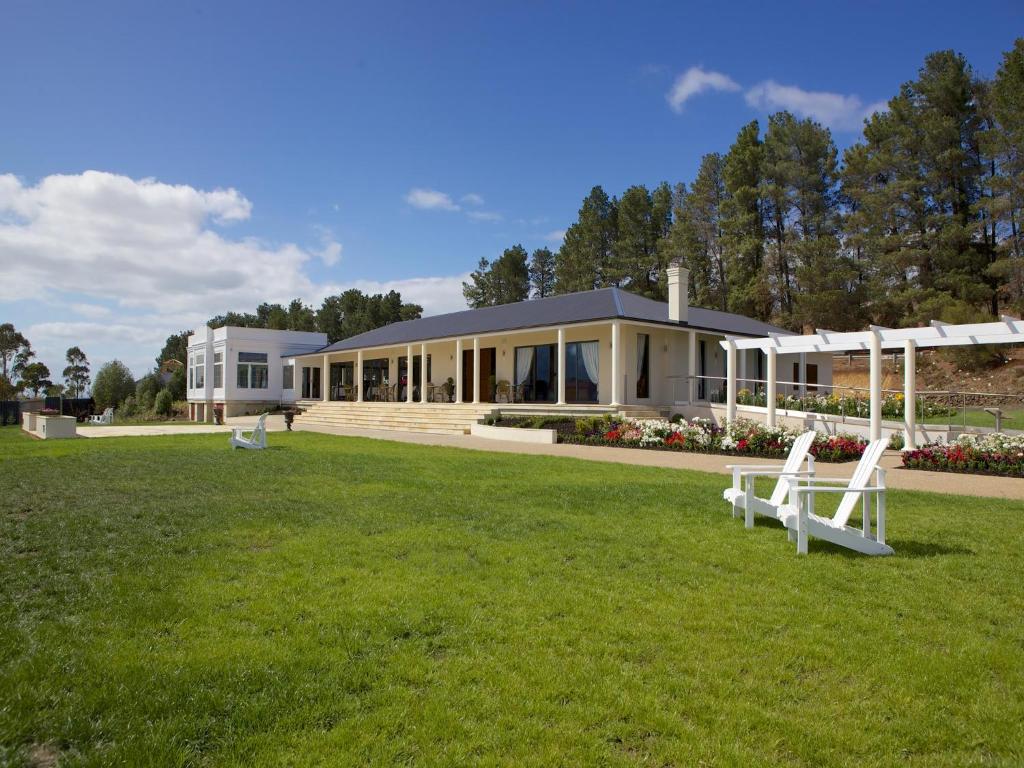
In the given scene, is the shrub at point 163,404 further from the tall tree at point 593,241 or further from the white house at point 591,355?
the tall tree at point 593,241

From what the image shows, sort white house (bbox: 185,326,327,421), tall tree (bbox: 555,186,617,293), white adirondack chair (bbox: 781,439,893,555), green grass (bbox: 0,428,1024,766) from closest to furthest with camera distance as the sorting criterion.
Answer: green grass (bbox: 0,428,1024,766), white adirondack chair (bbox: 781,439,893,555), white house (bbox: 185,326,327,421), tall tree (bbox: 555,186,617,293)

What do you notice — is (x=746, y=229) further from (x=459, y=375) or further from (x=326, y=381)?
(x=326, y=381)

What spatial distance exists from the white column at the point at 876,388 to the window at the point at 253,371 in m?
29.9

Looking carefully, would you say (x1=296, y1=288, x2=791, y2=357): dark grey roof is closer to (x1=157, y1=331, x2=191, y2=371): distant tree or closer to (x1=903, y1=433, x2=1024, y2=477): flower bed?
(x1=903, y1=433, x2=1024, y2=477): flower bed

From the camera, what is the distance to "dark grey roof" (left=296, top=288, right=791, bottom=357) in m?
20.6

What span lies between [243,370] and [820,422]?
28.5m

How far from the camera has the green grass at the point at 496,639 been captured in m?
2.64

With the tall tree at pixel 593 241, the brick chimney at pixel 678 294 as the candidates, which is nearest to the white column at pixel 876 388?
the brick chimney at pixel 678 294

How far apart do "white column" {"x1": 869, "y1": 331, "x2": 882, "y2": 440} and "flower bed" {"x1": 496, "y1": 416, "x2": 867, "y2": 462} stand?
0.49 meters

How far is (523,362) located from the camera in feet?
78.5

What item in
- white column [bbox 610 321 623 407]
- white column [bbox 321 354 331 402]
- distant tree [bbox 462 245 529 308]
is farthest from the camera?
distant tree [bbox 462 245 529 308]

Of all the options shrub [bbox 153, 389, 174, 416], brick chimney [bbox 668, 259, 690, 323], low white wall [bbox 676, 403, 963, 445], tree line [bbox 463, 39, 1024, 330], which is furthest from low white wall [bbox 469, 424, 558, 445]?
shrub [bbox 153, 389, 174, 416]

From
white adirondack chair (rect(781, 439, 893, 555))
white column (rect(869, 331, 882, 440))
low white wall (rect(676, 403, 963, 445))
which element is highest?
white column (rect(869, 331, 882, 440))

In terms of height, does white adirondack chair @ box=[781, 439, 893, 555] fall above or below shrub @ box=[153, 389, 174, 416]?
below
